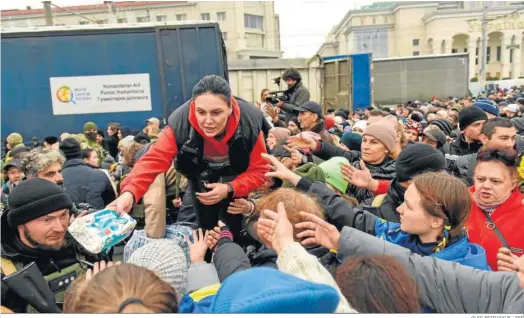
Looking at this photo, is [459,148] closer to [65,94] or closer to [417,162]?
[417,162]

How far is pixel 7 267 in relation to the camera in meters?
1.81

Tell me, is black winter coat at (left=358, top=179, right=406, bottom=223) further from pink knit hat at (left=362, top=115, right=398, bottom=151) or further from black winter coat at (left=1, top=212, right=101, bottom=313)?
black winter coat at (left=1, top=212, right=101, bottom=313)

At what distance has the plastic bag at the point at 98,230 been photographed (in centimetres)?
197

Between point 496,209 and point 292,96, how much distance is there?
4515 mm

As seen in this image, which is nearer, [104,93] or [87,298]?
[87,298]

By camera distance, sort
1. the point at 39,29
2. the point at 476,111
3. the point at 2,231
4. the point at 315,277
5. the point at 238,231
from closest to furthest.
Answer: the point at 315,277 → the point at 2,231 → the point at 238,231 → the point at 476,111 → the point at 39,29

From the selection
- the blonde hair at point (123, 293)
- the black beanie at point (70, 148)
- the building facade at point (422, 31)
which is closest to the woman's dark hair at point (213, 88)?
the blonde hair at point (123, 293)

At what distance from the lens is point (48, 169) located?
310cm

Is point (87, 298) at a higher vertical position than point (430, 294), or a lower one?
higher

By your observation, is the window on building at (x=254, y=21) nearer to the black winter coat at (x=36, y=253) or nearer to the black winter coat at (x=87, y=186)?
the black winter coat at (x=87, y=186)

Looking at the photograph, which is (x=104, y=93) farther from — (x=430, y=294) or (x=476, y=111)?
(x=430, y=294)

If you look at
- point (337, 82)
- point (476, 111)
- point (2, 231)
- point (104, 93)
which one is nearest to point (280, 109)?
point (476, 111)

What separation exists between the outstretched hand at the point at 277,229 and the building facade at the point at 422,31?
37.5 metres

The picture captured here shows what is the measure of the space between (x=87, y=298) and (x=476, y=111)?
4.07 metres
